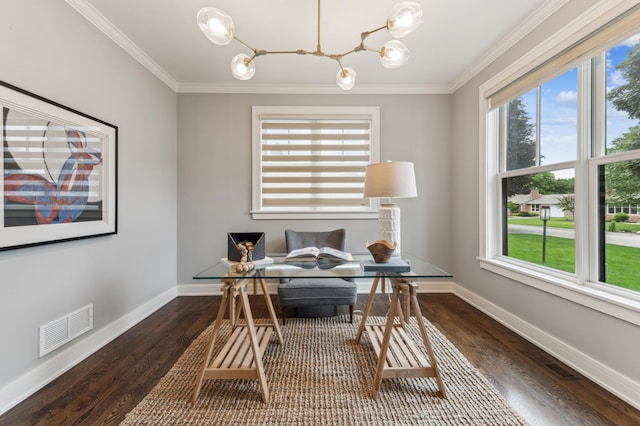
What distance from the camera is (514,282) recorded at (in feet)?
8.22

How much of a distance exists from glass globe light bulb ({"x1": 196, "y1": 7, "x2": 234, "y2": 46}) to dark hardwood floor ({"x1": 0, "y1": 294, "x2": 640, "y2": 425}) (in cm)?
205

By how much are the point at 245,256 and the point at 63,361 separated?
1.45m

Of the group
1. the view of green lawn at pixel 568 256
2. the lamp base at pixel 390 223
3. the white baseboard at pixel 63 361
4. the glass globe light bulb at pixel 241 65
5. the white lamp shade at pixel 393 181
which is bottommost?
the white baseboard at pixel 63 361

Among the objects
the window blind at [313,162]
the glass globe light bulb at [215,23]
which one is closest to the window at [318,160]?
the window blind at [313,162]

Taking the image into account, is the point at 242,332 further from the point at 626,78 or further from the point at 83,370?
the point at 626,78

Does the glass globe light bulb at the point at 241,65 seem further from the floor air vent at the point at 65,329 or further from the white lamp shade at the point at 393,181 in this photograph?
the floor air vent at the point at 65,329

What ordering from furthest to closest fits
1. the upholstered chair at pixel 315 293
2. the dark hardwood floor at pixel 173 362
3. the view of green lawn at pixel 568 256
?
the upholstered chair at pixel 315 293 → the view of green lawn at pixel 568 256 → the dark hardwood floor at pixel 173 362

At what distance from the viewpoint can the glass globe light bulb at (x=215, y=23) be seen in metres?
1.39

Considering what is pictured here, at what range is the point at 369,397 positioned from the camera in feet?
5.31

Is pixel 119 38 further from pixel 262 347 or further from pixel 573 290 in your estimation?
pixel 573 290

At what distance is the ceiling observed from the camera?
212 cm

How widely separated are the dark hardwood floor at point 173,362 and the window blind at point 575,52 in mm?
2058

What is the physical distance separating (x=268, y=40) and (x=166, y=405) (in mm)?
2825

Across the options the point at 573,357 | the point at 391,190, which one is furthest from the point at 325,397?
the point at 573,357
